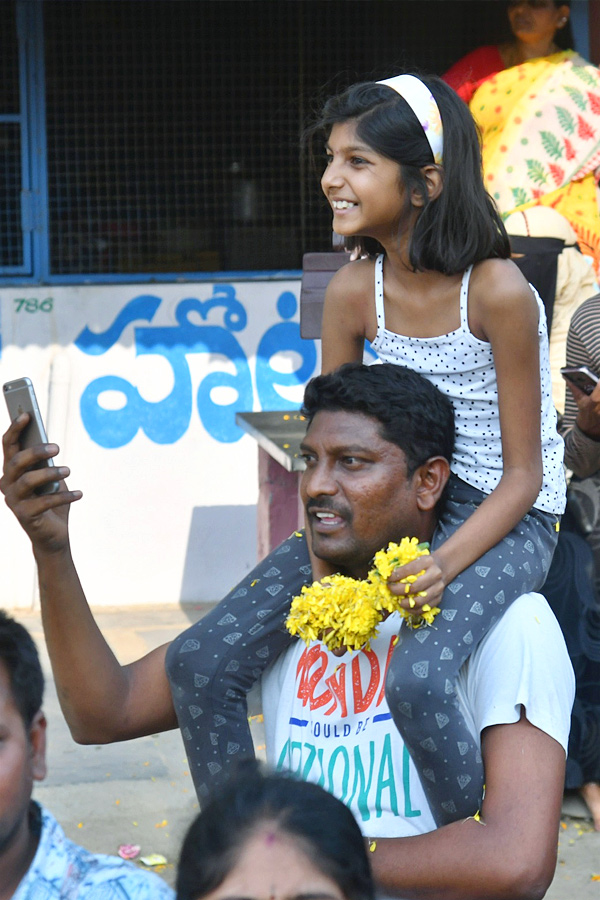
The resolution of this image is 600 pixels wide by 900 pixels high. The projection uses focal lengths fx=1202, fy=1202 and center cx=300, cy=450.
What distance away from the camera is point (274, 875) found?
1377mm

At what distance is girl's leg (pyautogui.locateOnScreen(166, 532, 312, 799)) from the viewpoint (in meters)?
2.21

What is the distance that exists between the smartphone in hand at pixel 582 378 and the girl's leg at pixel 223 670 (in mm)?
1446

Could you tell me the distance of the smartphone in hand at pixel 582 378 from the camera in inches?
134

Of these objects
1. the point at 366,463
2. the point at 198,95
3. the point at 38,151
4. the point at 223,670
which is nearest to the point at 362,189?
the point at 366,463

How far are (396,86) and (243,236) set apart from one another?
460 centimetres

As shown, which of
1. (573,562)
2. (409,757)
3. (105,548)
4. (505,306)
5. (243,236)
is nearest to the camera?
(409,757)

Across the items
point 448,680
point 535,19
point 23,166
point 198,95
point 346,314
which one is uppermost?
point 535,19

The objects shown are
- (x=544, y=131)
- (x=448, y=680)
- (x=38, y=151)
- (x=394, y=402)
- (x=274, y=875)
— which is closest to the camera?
(x=274, y=875)

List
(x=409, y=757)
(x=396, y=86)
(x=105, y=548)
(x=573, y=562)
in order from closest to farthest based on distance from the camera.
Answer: (x=409, y=757) → (x=396, y=86) → (x=573, y=562) → (x=105, y=548)

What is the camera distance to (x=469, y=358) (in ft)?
7.64

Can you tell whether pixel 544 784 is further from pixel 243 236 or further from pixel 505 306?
pixel 243 236

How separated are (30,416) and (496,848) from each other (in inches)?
39.0

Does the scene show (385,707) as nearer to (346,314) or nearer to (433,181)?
(346,314)

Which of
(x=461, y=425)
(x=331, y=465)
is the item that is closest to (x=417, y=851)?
(x=331, y=465)
